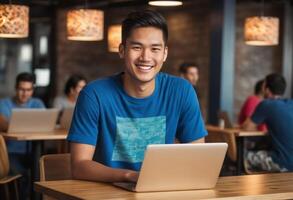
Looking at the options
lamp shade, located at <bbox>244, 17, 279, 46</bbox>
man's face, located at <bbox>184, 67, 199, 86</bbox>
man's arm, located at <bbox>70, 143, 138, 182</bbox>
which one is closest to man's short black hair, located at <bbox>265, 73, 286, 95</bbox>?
lamp shade, located at <bbox>244, 17, 279, 46</bbox>

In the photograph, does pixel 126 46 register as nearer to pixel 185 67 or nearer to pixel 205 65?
pixel 185 67

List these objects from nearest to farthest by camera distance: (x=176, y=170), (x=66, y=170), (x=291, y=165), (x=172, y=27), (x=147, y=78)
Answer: (x=176, y=170) < (x=147, y=78) < (x=66, y=170) < (x=291, y=165) < (x=172, y=27)

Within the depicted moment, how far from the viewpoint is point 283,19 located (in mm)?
10086

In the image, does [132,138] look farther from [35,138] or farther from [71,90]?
[71,90]

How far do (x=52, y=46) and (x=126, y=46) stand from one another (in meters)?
8.59

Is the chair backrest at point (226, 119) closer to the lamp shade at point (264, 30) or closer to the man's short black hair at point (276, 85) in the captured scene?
the man's short black hair at point (276, 85)

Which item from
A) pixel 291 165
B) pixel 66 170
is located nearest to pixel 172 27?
pixel 291 165

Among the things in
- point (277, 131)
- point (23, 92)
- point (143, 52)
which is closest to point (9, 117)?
point (23, 92)

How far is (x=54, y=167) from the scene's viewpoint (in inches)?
131

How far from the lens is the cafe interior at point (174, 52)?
6.17m

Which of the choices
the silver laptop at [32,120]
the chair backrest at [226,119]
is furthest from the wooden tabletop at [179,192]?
the chair backrest at [226,119]

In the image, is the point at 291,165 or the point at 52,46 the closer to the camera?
the point at 291,165

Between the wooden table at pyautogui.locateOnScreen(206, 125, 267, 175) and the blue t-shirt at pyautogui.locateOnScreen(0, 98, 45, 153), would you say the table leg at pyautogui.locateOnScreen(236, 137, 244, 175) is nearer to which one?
the wooden table at pyautogui.locateOnScreen(206, 125, 267, 175)

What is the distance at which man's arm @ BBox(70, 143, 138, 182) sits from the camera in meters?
2.62
